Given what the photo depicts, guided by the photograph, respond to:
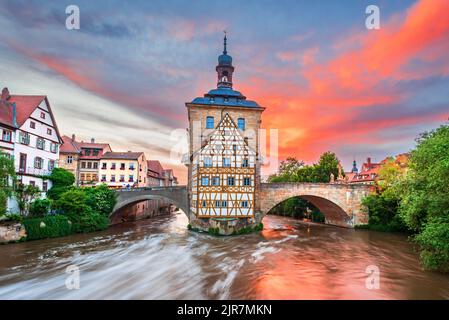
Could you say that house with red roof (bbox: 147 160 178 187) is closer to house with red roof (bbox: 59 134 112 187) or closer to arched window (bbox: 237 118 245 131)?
house with red roof (bbox: 59 134 112 187)

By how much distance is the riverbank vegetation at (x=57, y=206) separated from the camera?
16.9 m

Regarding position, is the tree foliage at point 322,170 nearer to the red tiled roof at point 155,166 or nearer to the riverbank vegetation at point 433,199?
the riverbank vegetation at point 433,199

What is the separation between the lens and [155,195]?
2494 cm

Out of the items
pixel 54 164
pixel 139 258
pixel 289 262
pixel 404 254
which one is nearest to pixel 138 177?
pixel 54 164

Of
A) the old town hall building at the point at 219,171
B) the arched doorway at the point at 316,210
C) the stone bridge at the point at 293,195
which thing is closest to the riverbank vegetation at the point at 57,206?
the stone bridge at the point at 293,195

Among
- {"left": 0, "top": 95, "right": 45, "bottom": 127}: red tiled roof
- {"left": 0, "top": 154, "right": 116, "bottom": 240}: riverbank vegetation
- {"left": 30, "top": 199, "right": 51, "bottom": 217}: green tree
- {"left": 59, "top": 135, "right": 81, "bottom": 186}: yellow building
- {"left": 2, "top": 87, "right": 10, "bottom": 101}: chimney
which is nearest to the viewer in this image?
{"left": 0, "top": 154, "right": 116, "bottom": 240}: riverbank vegetation

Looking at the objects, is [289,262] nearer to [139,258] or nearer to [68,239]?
[139,258]

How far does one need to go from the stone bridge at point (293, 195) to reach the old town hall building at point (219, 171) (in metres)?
1.88

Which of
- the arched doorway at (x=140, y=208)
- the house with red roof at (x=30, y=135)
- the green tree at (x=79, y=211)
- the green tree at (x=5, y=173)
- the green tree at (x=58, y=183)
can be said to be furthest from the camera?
the arched doorway at (x=140, y=208)

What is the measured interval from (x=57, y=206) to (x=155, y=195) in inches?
311

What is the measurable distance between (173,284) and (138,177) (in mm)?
27576

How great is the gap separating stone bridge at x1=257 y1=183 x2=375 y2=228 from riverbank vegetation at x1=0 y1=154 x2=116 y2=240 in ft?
48.8

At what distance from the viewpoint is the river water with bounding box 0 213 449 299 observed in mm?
10320

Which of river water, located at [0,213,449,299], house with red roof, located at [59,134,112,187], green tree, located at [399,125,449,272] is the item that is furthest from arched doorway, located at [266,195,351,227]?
house with red roof, located at [59,134,112,187]
